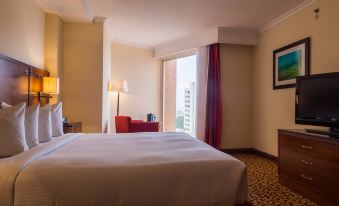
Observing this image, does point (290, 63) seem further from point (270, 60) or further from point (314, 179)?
point (314, 179)

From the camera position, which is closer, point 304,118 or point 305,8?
point 304,118

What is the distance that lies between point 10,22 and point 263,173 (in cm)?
414

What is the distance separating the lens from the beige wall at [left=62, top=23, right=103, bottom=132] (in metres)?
4.22

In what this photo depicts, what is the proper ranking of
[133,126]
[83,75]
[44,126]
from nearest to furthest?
[44,126] → [83,75] → [133,126]

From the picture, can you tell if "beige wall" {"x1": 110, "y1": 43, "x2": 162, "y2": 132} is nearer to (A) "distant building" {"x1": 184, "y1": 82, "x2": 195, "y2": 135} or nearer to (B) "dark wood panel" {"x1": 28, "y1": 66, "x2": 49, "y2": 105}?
(A) "distant building" {"x1": 184, "y1": 82, "x2": 195, "y2": 135}

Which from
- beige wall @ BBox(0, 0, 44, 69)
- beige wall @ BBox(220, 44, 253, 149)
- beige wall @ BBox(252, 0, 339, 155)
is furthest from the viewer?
beige wall @ BBox(220, 44, 253, 149)

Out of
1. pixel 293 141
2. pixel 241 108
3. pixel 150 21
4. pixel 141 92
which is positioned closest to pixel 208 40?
pixel 150 21

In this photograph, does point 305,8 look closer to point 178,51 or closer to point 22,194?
point 178,51

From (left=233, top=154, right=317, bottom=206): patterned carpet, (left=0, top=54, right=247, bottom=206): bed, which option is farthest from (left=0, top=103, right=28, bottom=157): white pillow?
(left=233, top=154, right=317, bottom=206): patterned carpet

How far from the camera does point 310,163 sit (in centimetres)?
256

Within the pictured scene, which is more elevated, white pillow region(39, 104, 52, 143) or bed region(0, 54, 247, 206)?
white pillow region(39, 104, 52, 143)

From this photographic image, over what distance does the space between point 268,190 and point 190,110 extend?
326cm

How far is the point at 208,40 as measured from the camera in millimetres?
4898

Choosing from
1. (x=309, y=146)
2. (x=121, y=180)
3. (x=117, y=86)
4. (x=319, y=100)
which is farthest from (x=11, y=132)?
(x=117, y=86)
